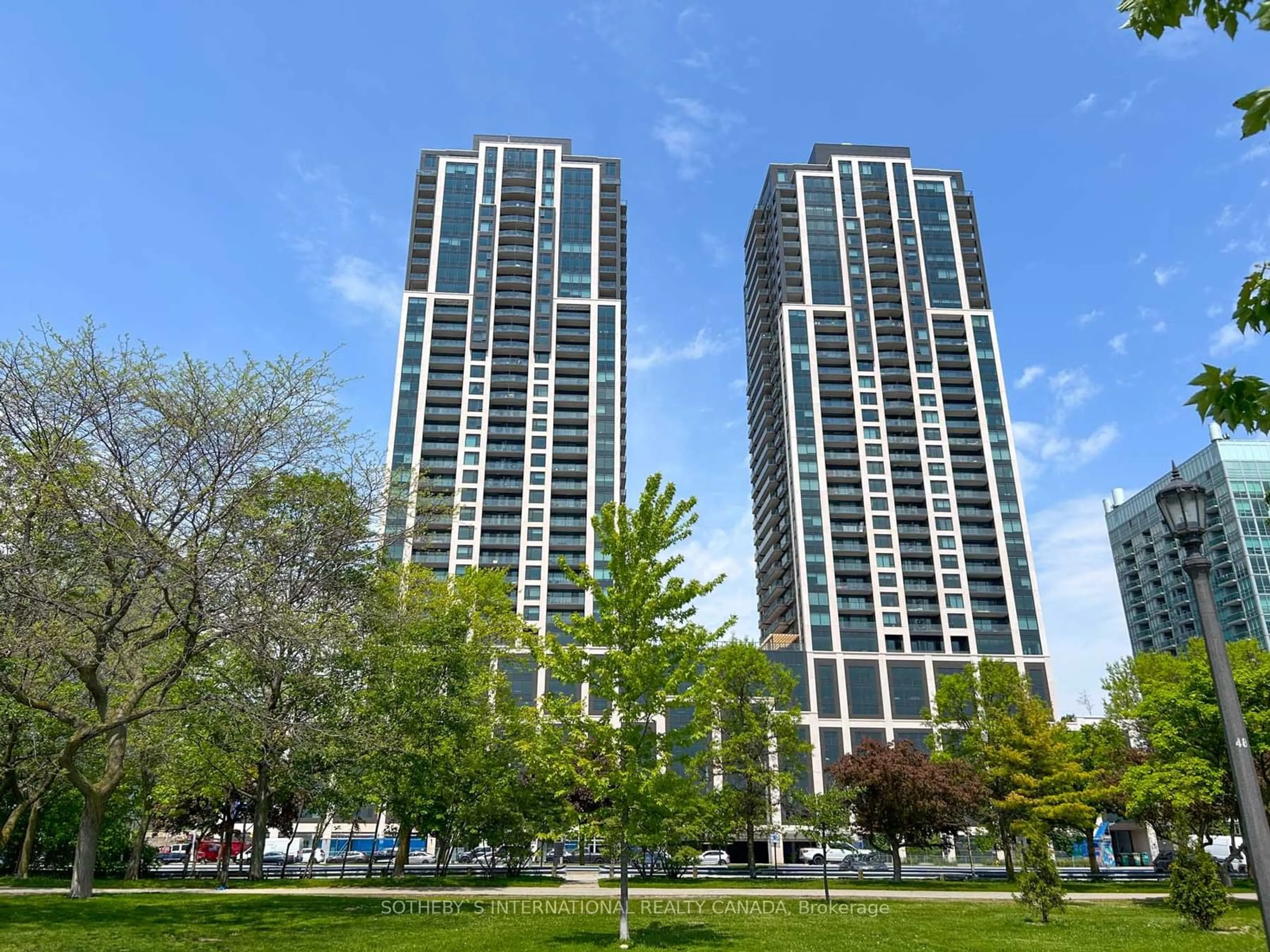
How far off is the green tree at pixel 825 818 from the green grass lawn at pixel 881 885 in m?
3.77

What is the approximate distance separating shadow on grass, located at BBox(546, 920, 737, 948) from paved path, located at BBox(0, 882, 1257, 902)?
859 cm

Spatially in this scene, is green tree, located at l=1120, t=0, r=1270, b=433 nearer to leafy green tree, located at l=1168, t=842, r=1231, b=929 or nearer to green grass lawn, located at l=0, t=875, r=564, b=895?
leafy green tree, located at l=1168, t=842, r=1231, b=929

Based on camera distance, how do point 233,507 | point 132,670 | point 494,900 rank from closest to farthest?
point 233,507, point 132,670, point 494,900

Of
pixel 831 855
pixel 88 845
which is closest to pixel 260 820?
pixel 88 845

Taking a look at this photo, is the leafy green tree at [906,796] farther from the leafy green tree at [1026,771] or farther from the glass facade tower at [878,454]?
the glass facade tower at [878,454]

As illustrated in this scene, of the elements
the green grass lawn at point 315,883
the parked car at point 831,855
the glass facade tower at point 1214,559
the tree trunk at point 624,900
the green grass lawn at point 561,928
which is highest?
the glass facade tower at point 1214,559

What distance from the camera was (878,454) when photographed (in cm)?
9750

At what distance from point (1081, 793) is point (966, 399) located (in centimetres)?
7131

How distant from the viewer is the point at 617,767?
17.6 m

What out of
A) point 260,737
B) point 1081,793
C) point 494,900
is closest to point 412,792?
point 494,900

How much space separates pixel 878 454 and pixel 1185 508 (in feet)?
302

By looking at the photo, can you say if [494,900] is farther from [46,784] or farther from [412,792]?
[46,784]

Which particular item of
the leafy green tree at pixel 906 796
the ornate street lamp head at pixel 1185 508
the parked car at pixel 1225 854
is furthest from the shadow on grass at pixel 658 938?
the parked car at pixel 1225 854

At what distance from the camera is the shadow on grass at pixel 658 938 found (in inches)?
652
